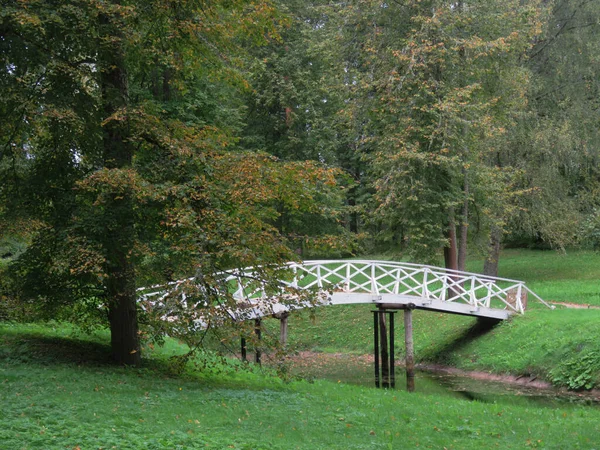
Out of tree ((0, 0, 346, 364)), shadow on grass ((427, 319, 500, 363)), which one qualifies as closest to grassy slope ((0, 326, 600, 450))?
tree ((0, 0, 346, 364))

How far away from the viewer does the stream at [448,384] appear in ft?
57.4

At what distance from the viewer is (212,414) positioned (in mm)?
10820

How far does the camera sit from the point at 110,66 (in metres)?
13.1

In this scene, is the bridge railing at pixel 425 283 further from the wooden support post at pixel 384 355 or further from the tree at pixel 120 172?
the tree at pixel 120 172

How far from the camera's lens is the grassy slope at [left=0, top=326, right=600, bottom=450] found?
29.1 ft

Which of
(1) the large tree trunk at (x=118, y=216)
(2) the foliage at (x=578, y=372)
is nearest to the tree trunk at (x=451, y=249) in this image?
(2) the foliage at (x=578, y=372)

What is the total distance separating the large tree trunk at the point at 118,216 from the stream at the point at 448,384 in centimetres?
345

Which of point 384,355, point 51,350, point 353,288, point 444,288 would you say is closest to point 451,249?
point 444,288

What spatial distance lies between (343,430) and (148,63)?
26.1ft

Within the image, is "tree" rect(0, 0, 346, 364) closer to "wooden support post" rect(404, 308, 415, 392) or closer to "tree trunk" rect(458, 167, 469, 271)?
"wooden support post" rect(404, 308, 415, 392)

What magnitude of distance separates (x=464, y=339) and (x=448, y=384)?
Answer: 411 cm

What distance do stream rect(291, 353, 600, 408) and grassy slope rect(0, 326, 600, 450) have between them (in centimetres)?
127

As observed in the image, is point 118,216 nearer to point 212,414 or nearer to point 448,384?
point 212,414

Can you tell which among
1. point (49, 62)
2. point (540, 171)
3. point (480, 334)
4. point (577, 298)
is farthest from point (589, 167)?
point (49, 62)
